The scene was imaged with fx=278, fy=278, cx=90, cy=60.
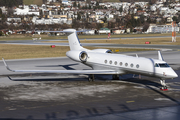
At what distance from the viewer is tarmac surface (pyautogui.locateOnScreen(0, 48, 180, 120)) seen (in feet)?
56.1

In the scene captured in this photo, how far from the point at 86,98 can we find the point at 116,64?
22.1 ft

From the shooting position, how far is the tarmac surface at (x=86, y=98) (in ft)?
56.1

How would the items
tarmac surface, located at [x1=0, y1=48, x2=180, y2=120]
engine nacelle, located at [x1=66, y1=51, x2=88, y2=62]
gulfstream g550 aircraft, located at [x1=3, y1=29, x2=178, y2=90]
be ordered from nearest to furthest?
tarmac surface, located at [x1=0, y1=48, x2=180, y2=120], gulfstream g550 aircraft, located at [x1=3, y1=29, x2=178, y2=90], engine nacelle, located at [x1=66, y1=51, x2=88, y2=62]

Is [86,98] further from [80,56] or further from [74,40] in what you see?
[74,40]

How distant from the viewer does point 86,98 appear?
21078 mm

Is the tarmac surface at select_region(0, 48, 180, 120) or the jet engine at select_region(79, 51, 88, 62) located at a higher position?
the jet engine at select_region(79, 51, 88, 62)

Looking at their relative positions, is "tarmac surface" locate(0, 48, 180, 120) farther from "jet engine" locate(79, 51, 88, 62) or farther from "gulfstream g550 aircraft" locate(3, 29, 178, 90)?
"jet engine" locate(79, 51, 88, 62)

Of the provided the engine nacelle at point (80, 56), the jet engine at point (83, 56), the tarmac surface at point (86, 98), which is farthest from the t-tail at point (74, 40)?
the tarmac surface at point (86, 98)

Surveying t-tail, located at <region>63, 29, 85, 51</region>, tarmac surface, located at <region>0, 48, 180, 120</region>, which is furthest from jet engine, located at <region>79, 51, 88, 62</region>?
t-tail, located at <region>63, 29, 85, 51</region>

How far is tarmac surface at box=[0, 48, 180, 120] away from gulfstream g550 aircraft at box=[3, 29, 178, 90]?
1262 millimetres

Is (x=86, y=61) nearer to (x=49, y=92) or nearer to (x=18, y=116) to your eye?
(x=49, y=92)

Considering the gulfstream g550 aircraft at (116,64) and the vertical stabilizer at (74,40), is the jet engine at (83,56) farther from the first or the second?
the vertical stabilizer at (74,40)

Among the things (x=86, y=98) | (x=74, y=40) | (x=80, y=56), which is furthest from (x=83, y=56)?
(x=86, y=98)

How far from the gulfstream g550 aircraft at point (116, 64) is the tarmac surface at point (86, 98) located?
4.14 ft
